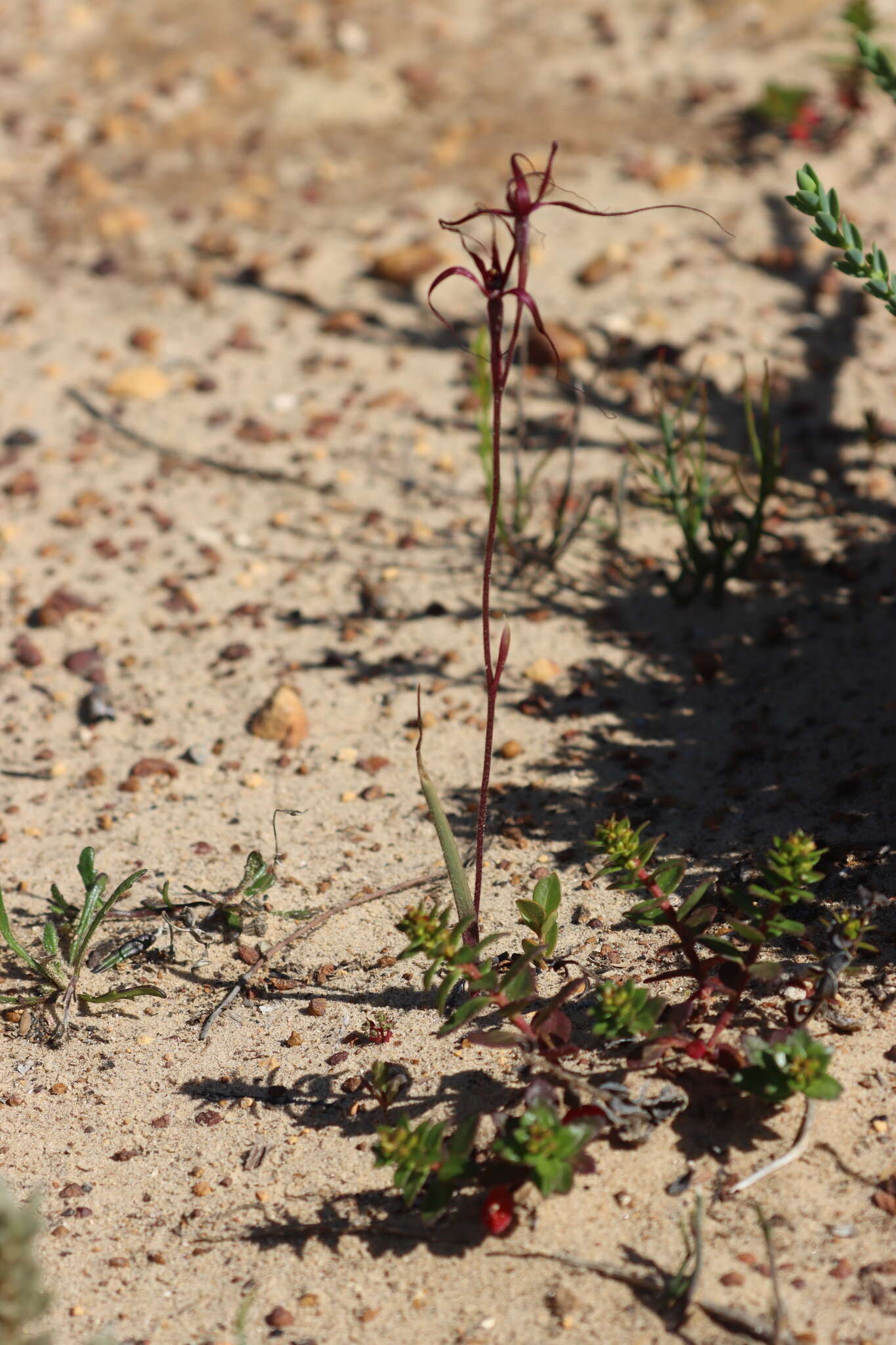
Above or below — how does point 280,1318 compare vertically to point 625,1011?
below

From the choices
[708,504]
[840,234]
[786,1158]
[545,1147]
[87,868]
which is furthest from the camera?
[708,504]

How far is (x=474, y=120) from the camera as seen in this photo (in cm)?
Result: 502

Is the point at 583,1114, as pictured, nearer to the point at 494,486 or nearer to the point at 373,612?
the point at 494,486

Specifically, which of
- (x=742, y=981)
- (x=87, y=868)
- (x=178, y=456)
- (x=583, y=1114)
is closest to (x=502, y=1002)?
(x=583, y=1114)

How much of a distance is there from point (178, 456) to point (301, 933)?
1972mm

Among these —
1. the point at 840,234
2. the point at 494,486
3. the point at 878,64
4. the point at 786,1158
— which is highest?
the point at 878,64

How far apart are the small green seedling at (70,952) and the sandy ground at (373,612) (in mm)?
60

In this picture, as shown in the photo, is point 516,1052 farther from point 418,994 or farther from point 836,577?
point 836,577

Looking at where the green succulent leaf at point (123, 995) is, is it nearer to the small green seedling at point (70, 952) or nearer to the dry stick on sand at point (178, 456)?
the small green seedling at point (70, 952)

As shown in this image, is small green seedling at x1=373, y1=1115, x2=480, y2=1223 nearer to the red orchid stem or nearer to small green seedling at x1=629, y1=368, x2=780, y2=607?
the red orchid stem

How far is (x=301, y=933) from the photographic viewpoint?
7.72ft

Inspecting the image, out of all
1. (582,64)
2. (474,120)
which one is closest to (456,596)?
(474,120)

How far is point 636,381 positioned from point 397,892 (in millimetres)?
2101

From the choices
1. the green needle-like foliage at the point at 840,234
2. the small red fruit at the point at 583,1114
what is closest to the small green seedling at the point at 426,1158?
the small red fruit at the point at 583,1114
